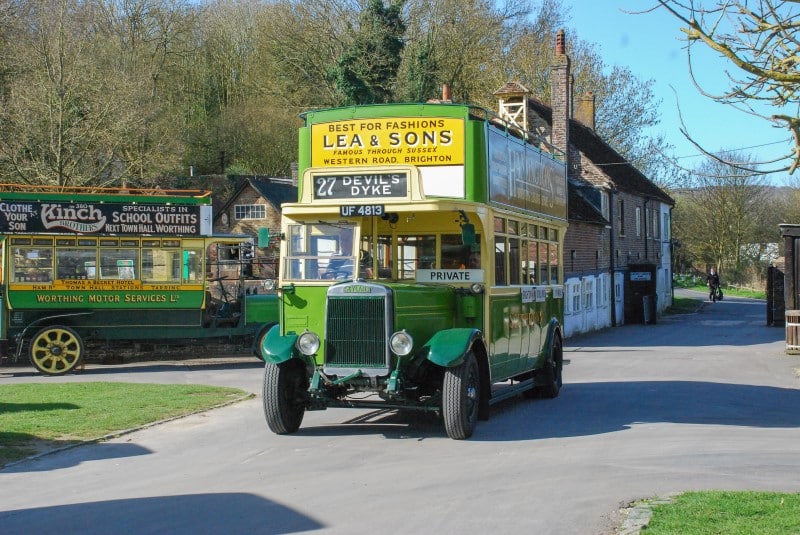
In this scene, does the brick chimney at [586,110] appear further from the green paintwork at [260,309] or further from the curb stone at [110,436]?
the curb stone at [110,436]

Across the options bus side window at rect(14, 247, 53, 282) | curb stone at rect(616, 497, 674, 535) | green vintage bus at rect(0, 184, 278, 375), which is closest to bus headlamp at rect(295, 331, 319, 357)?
curb stone at rect(616, 497, 674, 535)

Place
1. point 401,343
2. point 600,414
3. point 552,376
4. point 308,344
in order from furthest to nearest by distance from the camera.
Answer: point 552,376, point 600,414, point 308,344, point 401,343

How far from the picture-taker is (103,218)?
2148cm

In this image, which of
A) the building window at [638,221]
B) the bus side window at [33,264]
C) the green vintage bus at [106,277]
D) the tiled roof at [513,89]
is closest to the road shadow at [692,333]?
the building window at [638,221]

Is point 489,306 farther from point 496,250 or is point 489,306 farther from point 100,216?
point 100,216

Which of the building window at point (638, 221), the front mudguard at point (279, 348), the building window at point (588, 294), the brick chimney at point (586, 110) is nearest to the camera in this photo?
the front mudguard at point (279, 348)

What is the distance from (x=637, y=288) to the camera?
41.3 meters

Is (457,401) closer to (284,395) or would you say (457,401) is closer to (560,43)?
(284,395)

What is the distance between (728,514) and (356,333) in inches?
203

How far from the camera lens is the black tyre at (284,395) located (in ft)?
38.3

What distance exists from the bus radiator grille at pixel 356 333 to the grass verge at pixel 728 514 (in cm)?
425

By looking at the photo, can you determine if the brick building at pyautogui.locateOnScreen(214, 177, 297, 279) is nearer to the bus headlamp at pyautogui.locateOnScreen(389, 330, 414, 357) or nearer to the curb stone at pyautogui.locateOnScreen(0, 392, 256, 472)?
the curb stone at pyautogui.locateOnScreen(0, 392, 256, 472)

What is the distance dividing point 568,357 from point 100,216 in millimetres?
12738

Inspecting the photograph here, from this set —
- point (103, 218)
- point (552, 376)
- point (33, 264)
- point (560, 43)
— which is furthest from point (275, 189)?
point (552, 376)
